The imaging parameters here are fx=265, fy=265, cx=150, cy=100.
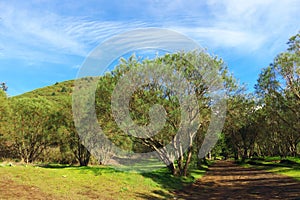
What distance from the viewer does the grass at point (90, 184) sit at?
58.1 ft

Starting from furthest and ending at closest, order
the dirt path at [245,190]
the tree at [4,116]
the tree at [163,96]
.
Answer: the tree at [4,116] → the tree at [163,96] → the dirt path at [245,190]

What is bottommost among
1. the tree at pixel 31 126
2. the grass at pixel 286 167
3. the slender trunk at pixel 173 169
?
the grass at pixel 286 167

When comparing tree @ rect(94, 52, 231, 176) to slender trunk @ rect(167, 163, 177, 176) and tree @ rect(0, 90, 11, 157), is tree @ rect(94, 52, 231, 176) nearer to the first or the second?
slender trunk @ rect(167, 163, 177, 176)

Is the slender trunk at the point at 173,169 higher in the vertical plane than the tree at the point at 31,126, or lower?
lower

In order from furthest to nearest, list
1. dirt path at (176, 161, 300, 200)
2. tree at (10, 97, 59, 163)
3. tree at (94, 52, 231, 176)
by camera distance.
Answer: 1. tree at (10, 97, 59, 163)
2. tree at (94, 52, 231, 176)
3. dirt path at (176, 161, 300, 200)

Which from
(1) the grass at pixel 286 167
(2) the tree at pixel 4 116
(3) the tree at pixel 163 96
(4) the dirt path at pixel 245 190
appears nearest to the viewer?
(4) the dirt path at pixel 245 190

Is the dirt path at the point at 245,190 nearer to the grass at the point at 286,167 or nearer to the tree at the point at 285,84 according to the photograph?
the grass at the point at 286,167

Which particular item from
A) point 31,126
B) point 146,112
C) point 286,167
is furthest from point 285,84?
point 31,126

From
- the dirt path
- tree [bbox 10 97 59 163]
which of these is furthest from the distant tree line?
the dirt path

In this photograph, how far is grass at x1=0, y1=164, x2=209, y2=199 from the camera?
17703 mm

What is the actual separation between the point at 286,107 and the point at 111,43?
33717 mm

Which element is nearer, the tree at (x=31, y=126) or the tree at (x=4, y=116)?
the tree at (x=4, y=116)

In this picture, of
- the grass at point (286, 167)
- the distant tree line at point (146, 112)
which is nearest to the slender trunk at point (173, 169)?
the distant tree line at point (146, 112)

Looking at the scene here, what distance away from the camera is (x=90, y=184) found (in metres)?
21.1
